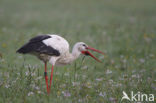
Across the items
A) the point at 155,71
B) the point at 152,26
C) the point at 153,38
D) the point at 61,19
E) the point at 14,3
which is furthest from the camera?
the point at 14,3

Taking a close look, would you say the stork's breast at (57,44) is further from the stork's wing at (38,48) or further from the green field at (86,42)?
the green field at (86,42)

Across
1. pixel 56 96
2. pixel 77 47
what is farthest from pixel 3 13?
pixel 56 96

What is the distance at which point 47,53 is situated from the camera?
5426mm

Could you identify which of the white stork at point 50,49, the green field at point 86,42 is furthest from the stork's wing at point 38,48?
the green field at point 86,42

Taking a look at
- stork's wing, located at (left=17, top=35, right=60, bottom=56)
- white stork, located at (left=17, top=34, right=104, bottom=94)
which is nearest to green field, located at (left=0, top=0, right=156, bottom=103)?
white stork, located at (left=17, top=34, right=104, bottom=94)

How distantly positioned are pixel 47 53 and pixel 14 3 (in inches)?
548

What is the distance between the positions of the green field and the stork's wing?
0.39 m

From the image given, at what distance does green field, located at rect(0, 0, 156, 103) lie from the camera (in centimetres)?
483

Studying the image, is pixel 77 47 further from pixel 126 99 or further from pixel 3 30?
pixel 3 30

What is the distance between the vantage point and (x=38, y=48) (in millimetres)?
5262

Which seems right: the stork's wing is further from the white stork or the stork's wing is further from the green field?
the green field

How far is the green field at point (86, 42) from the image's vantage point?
483cm

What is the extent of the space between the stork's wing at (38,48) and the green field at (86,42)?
39 cm

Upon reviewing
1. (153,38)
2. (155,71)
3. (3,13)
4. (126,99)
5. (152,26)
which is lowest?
(126,99)
